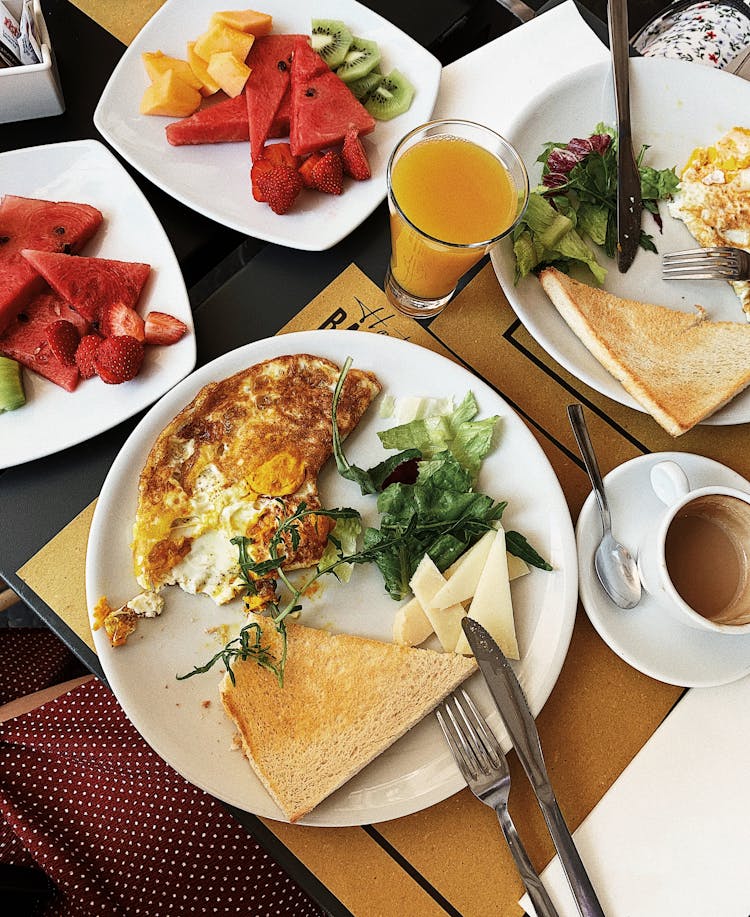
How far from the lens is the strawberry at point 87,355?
1.42 meters

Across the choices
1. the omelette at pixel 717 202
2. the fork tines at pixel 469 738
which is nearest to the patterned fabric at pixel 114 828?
the fork tines at pixel 469 738

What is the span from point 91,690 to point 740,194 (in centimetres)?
181

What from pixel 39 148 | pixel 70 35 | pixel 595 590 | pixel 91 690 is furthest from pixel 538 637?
pixel 70 35

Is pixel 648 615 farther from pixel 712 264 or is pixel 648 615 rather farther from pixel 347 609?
pixel 712 264

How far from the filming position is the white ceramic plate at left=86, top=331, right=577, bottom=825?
1.27 metres

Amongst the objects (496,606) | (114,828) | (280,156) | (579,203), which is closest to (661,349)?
(579,203)

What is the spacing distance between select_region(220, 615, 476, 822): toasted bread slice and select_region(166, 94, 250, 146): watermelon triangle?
3.19 ft

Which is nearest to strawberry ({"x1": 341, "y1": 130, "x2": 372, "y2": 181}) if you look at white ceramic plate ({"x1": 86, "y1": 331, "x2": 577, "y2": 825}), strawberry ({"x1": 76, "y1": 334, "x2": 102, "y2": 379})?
white ceramic plate ({"x1": 86, "y1": 331, "x2": 577, "y2": 825})

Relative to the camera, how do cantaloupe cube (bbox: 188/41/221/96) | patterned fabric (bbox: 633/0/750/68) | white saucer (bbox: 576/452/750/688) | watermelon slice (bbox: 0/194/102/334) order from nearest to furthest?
white saucer (bbox: 576/452/750/688) < watermelon slice (bbox: 0/194/102/334) < cantaloupe cube (bbox: 188/41/221/96) < patterned fabric (bbox: 633/0/750/68)

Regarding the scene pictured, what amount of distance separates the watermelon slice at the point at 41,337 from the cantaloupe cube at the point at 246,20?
661mm

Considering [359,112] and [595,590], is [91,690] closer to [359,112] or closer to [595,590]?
[595,590]

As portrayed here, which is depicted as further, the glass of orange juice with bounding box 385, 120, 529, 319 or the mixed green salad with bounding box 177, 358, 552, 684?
the glass of orange juice with bounding box 385, 120, 529, 319

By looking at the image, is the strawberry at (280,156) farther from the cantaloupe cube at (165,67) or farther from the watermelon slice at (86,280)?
the watermelon slice at (86,280)

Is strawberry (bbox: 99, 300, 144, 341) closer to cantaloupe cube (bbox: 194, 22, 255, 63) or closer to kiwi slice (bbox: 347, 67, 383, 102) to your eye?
cantaloupe cube (bbox: 194, 22, 255, 63)
